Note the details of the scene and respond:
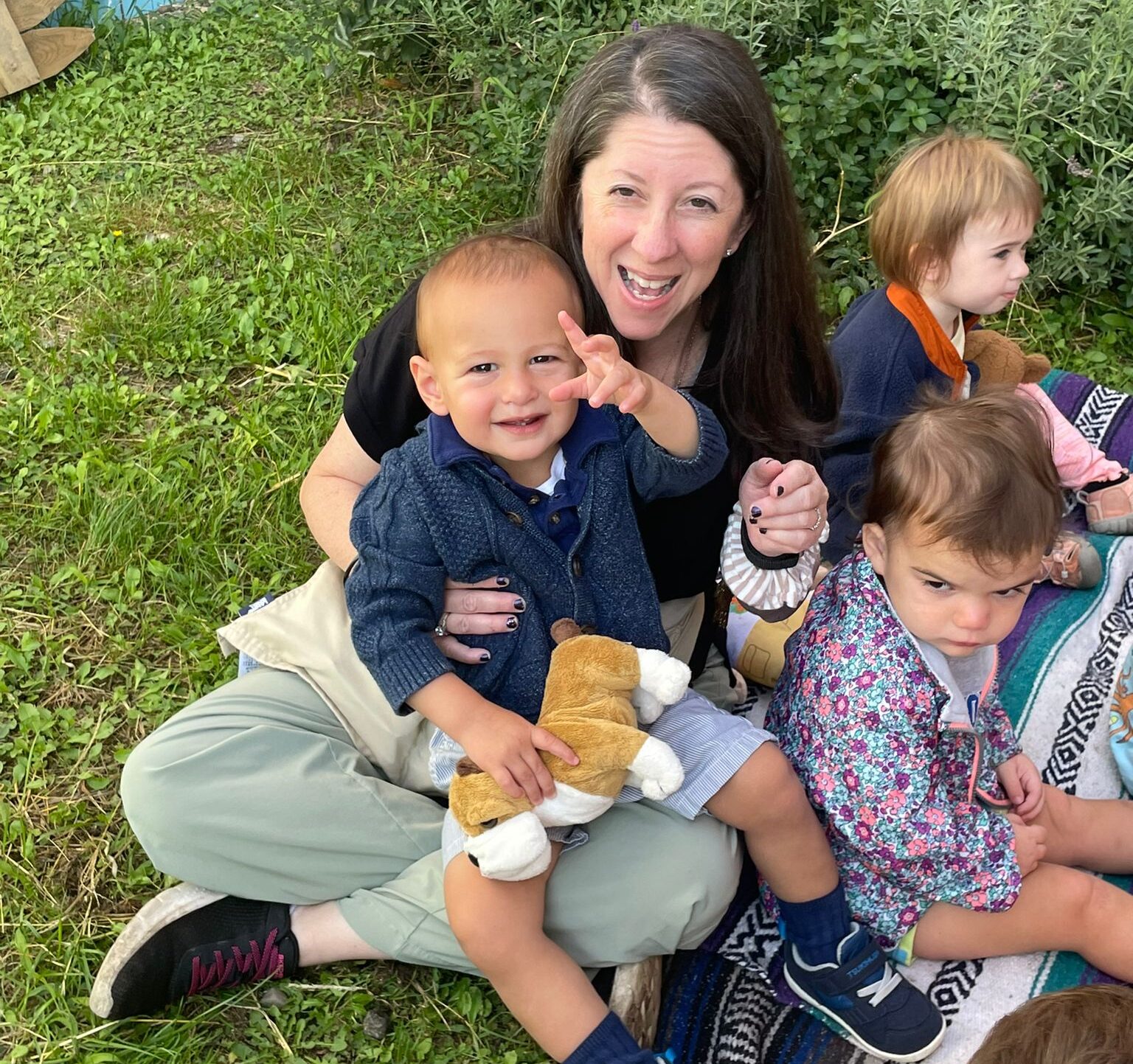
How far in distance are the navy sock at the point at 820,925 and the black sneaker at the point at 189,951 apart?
38.5 inches

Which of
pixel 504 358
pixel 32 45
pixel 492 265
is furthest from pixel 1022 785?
pixel 32 45

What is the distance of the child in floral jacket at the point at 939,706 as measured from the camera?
2.17 metres

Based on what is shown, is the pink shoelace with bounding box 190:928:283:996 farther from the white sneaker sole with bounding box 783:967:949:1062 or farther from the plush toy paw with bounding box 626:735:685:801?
the white sneaker sole with bounding box 783:967:949:1062

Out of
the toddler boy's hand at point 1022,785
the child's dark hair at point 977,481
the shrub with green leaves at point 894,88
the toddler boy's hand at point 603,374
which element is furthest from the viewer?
the shrub with green leaves at point 894,88

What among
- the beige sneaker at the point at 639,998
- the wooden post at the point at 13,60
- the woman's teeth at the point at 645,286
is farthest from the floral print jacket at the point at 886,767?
the wooden post at the point at 13,60

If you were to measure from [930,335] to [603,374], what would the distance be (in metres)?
1.66

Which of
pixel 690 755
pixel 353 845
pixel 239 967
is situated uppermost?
pixel 690 755

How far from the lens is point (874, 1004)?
7.46 ft

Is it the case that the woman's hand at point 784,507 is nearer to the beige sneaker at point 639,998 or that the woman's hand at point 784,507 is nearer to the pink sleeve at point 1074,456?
the beige sneaker at point 639,998

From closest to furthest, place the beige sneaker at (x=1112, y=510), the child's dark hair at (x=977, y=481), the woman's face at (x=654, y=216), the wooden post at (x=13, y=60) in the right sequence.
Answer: the child's dark hair at (x=977, y=481) → the woman's face at (x=654, y=216) → the beige sneaker at (x=1112, y=510) → the wooden post at (x=13, y=60)

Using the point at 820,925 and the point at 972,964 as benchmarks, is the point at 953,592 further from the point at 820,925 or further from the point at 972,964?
the point at 972,964

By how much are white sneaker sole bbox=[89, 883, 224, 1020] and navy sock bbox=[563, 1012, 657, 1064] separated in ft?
2.57

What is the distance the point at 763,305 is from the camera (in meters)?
2.43

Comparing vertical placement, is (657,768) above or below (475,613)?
below
